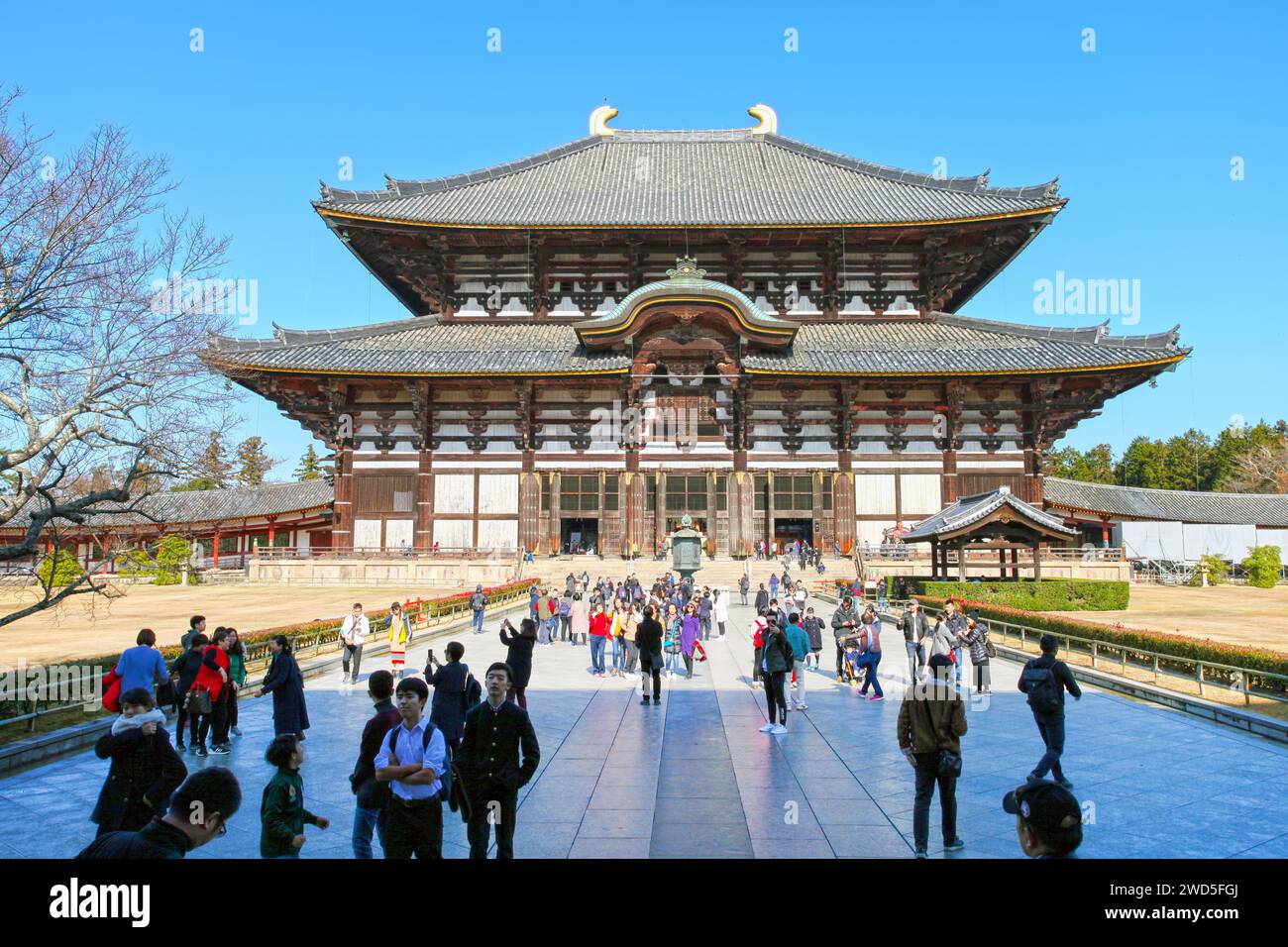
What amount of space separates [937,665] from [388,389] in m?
34.0

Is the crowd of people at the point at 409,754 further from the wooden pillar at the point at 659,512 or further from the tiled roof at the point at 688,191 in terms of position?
the tiled roof at the point at 688,191

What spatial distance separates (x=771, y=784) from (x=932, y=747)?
259cm

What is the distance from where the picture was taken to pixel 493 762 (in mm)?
5746

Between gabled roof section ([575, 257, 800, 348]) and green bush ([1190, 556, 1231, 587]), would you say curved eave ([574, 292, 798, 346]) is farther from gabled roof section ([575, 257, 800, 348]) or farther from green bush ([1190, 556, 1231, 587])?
green bush ([1190, 556, 1231, 587])

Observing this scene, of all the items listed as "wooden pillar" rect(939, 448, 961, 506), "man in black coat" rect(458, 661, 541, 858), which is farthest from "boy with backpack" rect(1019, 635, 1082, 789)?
"wooden pillar" rect(939, 448, 961, 506)

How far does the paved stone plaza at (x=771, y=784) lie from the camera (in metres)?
6.85

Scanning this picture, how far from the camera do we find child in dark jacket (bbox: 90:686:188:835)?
18.3 feet

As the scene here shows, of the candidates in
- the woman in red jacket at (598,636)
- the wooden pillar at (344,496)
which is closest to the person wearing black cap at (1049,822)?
the woman in red jacket at (598,636)

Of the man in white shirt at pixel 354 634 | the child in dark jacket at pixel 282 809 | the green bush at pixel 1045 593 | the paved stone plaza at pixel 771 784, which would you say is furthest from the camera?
the green bush at pixel 1045 593

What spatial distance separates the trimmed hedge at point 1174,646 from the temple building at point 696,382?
16503 mm

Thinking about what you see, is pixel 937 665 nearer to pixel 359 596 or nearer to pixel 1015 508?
pixel 1015 508
